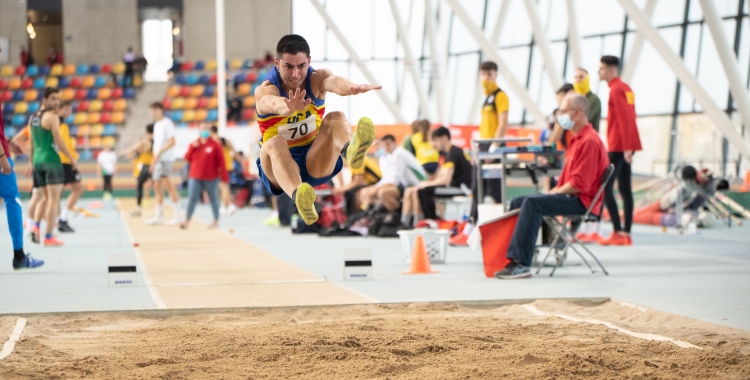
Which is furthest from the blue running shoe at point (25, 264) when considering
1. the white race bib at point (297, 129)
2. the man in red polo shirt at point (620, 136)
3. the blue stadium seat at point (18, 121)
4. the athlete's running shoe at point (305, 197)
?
the blue stadium seat at point (18, 121)

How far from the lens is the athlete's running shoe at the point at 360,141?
4848 millimetres

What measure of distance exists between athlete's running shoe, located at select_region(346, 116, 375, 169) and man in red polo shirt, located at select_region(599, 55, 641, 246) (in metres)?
4.65

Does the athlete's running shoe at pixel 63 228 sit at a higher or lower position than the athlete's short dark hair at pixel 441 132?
lower

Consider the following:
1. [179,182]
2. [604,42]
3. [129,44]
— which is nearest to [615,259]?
[604,42]

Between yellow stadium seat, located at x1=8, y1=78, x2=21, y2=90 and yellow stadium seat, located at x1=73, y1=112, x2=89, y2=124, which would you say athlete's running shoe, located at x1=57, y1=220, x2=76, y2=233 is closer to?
yellow stadium seat, located at x1=73, y1=112, x2=89, y2=124

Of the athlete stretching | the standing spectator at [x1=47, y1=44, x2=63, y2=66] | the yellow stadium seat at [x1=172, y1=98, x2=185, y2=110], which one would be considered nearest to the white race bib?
the athlete stretching

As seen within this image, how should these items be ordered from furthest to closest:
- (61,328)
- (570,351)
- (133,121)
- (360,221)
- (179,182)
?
(133,121), (179,182), (360,221), (61,328), (570,351)

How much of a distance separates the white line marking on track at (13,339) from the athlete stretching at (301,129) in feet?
5.45

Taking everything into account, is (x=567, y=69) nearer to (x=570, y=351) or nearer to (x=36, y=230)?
(x=36, y=230)

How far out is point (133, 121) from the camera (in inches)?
1205

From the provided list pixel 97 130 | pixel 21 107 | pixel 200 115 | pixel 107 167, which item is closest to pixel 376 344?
pixel 107 167

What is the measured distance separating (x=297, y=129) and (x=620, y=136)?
4.86 m

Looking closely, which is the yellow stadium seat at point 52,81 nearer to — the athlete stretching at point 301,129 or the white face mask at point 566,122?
the white face mask at point 566,122

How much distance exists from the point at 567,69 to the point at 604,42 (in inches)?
65.4
